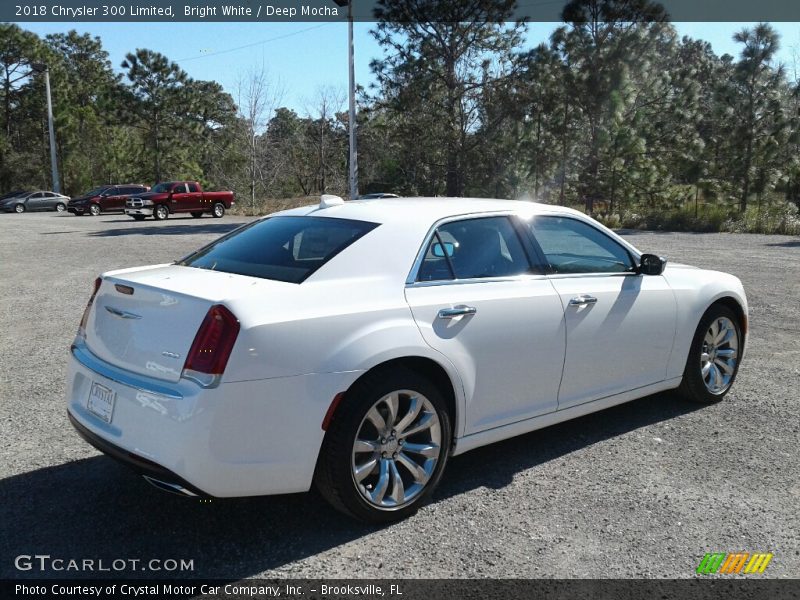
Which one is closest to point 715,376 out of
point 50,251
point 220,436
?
point 220,436

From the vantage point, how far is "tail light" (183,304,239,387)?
303cm

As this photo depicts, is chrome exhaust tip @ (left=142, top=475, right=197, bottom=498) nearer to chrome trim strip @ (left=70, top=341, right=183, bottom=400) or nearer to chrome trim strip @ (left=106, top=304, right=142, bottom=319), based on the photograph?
chrome trim strip @ (left=70, top=341, right=183, bottom=400)

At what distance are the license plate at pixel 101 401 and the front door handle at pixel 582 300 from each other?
2591 mm

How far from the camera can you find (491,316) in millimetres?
3867

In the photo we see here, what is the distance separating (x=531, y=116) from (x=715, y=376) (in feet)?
82.6

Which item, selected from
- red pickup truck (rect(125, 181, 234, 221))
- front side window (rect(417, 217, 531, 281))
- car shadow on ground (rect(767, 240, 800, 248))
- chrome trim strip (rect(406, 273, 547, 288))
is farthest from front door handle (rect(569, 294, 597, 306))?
red pickup truck (rect(125, 181, 234, 221))

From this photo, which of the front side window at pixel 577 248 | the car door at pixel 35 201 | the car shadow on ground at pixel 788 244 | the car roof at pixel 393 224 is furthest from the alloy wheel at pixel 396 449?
the car door at pixel 35 201

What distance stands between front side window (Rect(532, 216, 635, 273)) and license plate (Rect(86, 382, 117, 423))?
260 centimetres

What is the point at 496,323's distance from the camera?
3877 mm

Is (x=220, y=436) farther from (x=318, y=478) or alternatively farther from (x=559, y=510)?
(x=559, y=510)

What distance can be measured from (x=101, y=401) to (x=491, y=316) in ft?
6.64

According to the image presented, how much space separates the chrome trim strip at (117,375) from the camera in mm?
3110

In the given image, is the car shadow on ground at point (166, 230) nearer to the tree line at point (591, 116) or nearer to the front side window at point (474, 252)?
the tree line at point (591, 116)

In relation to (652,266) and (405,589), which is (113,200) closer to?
(652,266)
